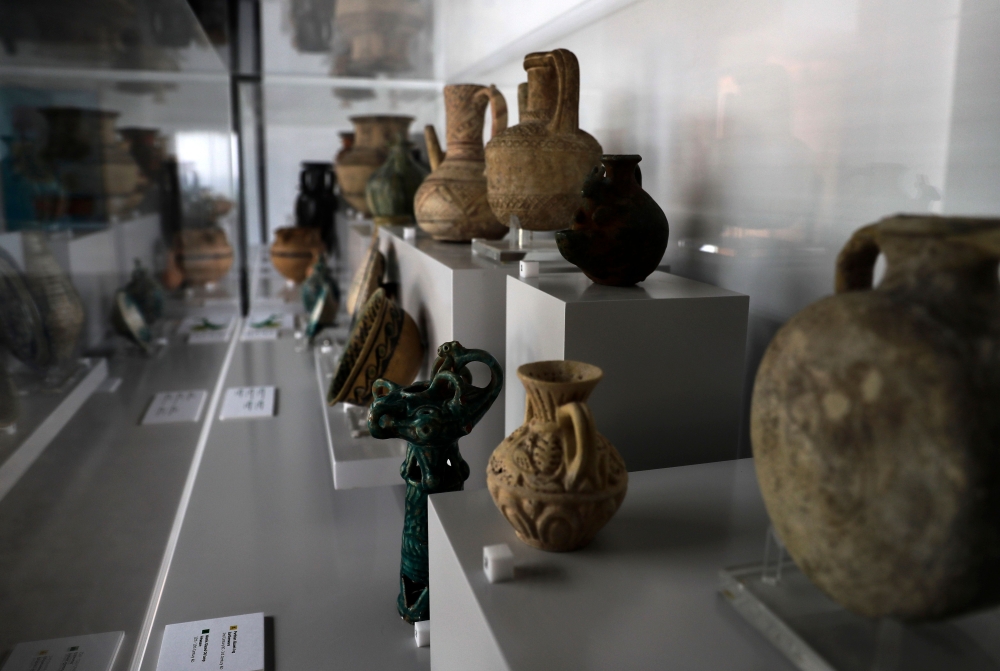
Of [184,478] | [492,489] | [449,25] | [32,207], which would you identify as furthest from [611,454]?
[449,25]

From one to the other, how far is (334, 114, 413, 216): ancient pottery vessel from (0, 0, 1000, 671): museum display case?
34.9 inches

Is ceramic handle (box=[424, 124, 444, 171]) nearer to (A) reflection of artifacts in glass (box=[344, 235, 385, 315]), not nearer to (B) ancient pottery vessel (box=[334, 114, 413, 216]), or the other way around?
(A) reflection of artifacts in glass (box=[344, 235, 385, 315])

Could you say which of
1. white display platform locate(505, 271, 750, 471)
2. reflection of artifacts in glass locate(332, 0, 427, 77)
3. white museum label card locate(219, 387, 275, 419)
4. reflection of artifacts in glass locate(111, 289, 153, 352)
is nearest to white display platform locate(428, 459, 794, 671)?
white display platform locate(505, 271, 750, 471)

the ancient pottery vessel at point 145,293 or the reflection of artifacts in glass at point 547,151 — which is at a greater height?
the reflection of artifacts in glass at point 547,151

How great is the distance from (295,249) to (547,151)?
2.68 meters

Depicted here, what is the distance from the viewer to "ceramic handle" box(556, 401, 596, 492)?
728 mm

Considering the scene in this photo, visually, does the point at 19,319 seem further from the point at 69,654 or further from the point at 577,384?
the point at 577,384

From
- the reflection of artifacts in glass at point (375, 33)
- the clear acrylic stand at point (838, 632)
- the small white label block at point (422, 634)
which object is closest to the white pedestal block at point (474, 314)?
the small white label block at point (422, 634)

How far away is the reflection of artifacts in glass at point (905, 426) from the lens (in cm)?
47

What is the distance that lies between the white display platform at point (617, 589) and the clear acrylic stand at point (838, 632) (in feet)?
0.10

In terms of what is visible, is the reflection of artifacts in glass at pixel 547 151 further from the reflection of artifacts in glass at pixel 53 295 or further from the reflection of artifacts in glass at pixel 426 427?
the reflection of artifacts in glass at pixel 53 295

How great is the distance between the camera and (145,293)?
8.43ft

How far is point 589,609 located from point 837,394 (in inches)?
12.2

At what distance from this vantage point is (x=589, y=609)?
69cm
